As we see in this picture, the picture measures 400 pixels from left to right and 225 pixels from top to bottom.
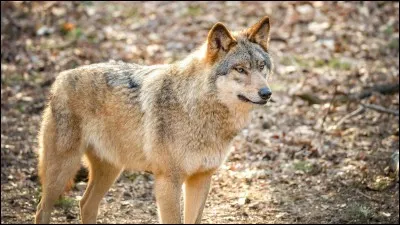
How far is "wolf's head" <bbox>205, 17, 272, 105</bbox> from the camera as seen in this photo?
5.80 meters

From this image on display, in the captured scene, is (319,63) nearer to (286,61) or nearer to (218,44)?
(286,61)

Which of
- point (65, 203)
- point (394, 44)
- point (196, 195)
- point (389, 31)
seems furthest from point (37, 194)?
point (389, 31)

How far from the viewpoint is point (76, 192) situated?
811 cm

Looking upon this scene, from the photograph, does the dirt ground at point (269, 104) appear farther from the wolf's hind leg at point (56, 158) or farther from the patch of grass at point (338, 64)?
the wolf's hind leg at point (56, 158)

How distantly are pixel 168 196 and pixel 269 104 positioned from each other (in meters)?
5.36

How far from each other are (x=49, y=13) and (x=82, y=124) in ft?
23.9

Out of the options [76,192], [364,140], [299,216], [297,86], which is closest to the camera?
[299,216]

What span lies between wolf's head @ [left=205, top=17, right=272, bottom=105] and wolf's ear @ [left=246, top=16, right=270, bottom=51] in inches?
3.8

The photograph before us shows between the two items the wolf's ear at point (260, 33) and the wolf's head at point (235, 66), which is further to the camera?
the wolf's ear at point (260, 33)

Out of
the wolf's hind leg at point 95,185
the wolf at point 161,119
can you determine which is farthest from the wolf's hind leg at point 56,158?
the wolf's hind leg at point 95,185

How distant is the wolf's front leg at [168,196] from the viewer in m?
6.04

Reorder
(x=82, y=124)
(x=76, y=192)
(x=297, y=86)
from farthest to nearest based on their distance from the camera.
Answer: (x=297, y=86) → (x=76, y=192) → (x=82, y=124)

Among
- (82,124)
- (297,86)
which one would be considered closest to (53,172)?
(82,124)

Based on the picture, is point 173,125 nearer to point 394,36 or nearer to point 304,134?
point 304,134
